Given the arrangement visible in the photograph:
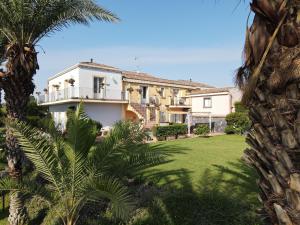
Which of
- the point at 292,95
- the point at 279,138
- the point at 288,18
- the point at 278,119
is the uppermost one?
the point at 288,18

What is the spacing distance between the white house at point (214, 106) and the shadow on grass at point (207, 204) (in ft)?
74.5

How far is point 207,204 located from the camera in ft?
25.8

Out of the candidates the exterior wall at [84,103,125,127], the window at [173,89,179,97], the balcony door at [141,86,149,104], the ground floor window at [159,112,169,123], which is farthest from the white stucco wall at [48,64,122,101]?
the window at [173,89,179,97]

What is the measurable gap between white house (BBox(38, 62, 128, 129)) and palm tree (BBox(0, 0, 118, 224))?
63.6 ft

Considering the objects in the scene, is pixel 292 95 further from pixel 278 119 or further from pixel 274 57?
pixel 274 57

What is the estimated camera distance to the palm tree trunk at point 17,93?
9.26 meters

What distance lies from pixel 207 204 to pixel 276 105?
6018 millimetres

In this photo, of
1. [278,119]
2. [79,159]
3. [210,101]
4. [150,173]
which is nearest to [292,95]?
[278,119]

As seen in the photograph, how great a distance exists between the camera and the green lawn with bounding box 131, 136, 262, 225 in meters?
7.32

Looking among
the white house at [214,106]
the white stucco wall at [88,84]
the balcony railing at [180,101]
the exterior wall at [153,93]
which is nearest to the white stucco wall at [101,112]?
the white stucco wall at [88,84]

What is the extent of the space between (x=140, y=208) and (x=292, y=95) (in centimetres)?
717

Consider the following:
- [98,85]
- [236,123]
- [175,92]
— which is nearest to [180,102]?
[175,92]

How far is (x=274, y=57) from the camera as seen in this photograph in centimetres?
253

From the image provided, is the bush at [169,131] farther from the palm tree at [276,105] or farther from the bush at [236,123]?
the palm tree at [276,105]
